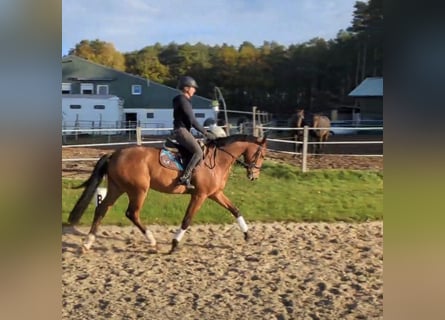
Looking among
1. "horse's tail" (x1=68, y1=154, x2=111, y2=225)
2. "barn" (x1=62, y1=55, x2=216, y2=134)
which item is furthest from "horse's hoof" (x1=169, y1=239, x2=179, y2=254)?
"barn" (x1=62, y1=55, x2=216, y2=134)

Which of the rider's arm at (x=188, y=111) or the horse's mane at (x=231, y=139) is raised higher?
the rider's arm at (x=188, y=111)

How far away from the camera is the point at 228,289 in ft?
9.23

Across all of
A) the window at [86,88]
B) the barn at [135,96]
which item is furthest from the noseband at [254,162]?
the barn at [135,96]

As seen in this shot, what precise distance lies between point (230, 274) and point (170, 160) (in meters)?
1.20

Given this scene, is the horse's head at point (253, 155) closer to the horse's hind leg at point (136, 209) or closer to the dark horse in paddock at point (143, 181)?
the dark horse in paddock at point (143, 181)

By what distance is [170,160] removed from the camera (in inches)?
155

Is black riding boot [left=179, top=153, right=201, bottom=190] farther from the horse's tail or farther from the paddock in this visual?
the horse's tail

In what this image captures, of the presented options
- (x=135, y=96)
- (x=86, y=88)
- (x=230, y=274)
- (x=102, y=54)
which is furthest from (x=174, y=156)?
(x=135, y=96)

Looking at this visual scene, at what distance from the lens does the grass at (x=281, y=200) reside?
4.95m

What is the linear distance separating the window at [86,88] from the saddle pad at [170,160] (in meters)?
10.9

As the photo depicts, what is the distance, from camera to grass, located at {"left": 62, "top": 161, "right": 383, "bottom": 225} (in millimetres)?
4953

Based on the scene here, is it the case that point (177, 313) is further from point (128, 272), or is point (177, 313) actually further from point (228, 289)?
point (128, 272)

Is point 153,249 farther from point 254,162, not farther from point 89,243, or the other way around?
point 254,162
